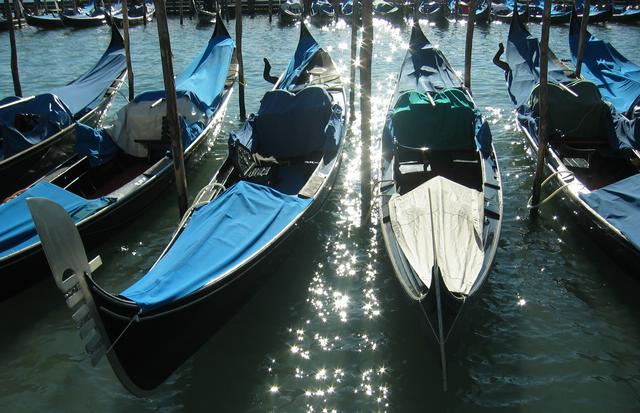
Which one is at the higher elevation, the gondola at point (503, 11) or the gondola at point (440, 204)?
the gondola at point (503, 11)

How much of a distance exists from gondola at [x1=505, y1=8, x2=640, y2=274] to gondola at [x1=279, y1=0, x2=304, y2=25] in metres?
16.6

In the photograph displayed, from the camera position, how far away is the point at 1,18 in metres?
21.7

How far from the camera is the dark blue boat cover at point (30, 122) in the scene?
283 inches

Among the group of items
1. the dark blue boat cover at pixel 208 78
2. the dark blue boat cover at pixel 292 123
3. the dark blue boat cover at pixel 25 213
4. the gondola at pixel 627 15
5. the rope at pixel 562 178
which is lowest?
the rope at pixel 562 178

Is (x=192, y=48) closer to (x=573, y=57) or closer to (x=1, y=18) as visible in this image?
(x=1, y=18)

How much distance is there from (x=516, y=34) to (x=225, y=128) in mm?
6291

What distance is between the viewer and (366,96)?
5.92m

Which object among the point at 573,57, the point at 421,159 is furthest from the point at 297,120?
the point at 573,57

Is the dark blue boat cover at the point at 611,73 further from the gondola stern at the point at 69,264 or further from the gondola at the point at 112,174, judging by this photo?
the gondola stern at the point at 69,264

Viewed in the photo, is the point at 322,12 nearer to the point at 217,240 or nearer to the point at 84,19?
the point at 84,19

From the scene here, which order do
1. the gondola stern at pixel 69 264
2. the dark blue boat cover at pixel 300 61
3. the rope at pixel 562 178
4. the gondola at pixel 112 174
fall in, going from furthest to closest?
the dark blue boat cover at pixel 300 61
the rope at pixel 562 178
the gondola at pixel 112 174
the gondola stern at pixel 69 264

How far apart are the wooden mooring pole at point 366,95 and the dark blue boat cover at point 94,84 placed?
5315mm

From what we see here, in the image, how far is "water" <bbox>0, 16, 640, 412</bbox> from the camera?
4.03 m

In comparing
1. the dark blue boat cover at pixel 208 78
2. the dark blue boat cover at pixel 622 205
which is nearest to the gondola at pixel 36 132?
the dark blue boat cover at pixel 208 78
